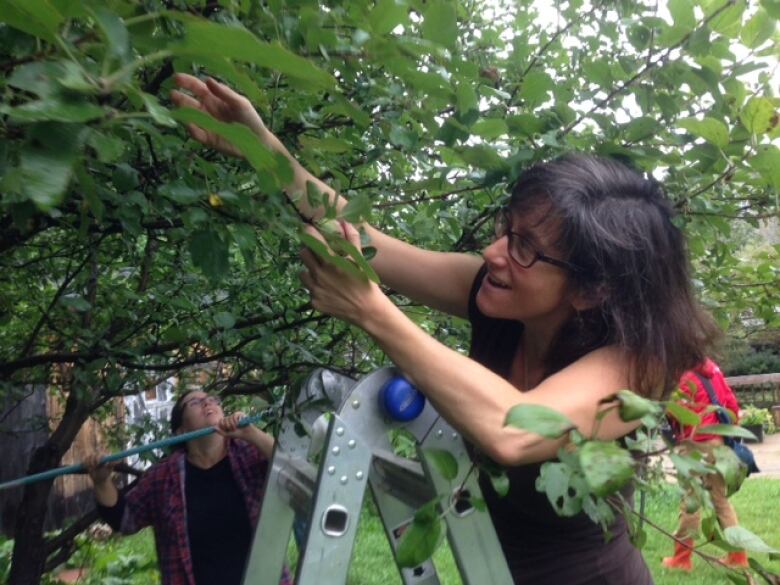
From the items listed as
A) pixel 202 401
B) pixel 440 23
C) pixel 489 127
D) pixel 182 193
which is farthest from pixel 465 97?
pixel 202 401

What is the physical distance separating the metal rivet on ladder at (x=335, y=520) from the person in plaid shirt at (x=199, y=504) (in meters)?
1.78

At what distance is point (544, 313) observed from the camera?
1.83 m

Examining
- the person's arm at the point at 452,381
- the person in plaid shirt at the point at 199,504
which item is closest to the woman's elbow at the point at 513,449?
the person's arm at the point at 452,381

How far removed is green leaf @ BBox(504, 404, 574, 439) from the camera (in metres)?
1.00

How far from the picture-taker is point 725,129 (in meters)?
1.64

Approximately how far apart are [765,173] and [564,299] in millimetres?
421

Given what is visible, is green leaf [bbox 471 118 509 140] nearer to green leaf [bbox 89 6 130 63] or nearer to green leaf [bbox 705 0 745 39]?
green leaf [bbox 705 0 745 39]

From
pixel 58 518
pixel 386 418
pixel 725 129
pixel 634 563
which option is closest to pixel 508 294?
pixel 386 418

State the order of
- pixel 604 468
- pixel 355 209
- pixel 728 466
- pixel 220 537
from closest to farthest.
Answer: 1. pixel 604 468
2. pixel 728 466
3. pixel 355 209
4. pixel 220 537

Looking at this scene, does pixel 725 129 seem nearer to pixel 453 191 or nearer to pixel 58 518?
pixel 453 191

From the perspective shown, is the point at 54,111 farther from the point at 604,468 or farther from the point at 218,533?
the point at 218,533

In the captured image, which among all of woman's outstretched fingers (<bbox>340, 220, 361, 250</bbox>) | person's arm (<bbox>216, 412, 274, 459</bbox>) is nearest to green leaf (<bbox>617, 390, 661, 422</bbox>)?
woman's outstretched fingers (<bbox>340, 220, 361, 250</bbox>)

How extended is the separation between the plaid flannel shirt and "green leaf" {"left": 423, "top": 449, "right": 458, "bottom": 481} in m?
2.05

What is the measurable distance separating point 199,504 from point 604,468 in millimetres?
2666
